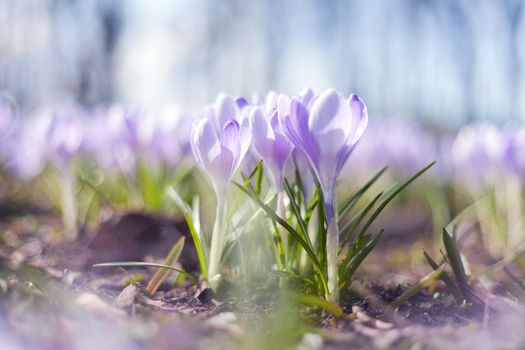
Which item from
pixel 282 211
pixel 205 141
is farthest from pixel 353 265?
pixel 205 141

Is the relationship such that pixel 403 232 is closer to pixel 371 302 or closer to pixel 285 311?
pixel 371 302

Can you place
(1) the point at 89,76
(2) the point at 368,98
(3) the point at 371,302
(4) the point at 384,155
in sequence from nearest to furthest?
1. (3) the point at 371,302
2. (4) the point at 384,155
3. (1) the point at 89,76
4. (2) the point at 368,98

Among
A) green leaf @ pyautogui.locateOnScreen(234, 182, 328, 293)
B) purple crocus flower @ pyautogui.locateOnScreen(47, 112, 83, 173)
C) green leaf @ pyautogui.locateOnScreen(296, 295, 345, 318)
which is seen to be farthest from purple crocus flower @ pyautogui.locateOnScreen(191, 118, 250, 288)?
purple crocus flower @ pyautogui.locateOnScreen(47, 112, 83, 173)

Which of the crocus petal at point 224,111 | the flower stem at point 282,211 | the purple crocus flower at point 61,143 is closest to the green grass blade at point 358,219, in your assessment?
the flower stem at point 282,211

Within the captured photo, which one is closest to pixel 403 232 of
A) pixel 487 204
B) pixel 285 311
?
pixel 487 204

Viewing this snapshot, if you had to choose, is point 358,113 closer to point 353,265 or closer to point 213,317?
point 353,265

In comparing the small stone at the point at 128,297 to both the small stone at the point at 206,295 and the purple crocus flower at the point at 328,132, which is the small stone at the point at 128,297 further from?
the purple crocus flower at the point at 328,132

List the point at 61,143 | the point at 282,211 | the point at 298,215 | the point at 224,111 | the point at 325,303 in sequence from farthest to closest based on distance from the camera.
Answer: the point at 61,143 → the point at 224,111 → the point at 282,211 → the point at 298,215 → the point at 325,303
